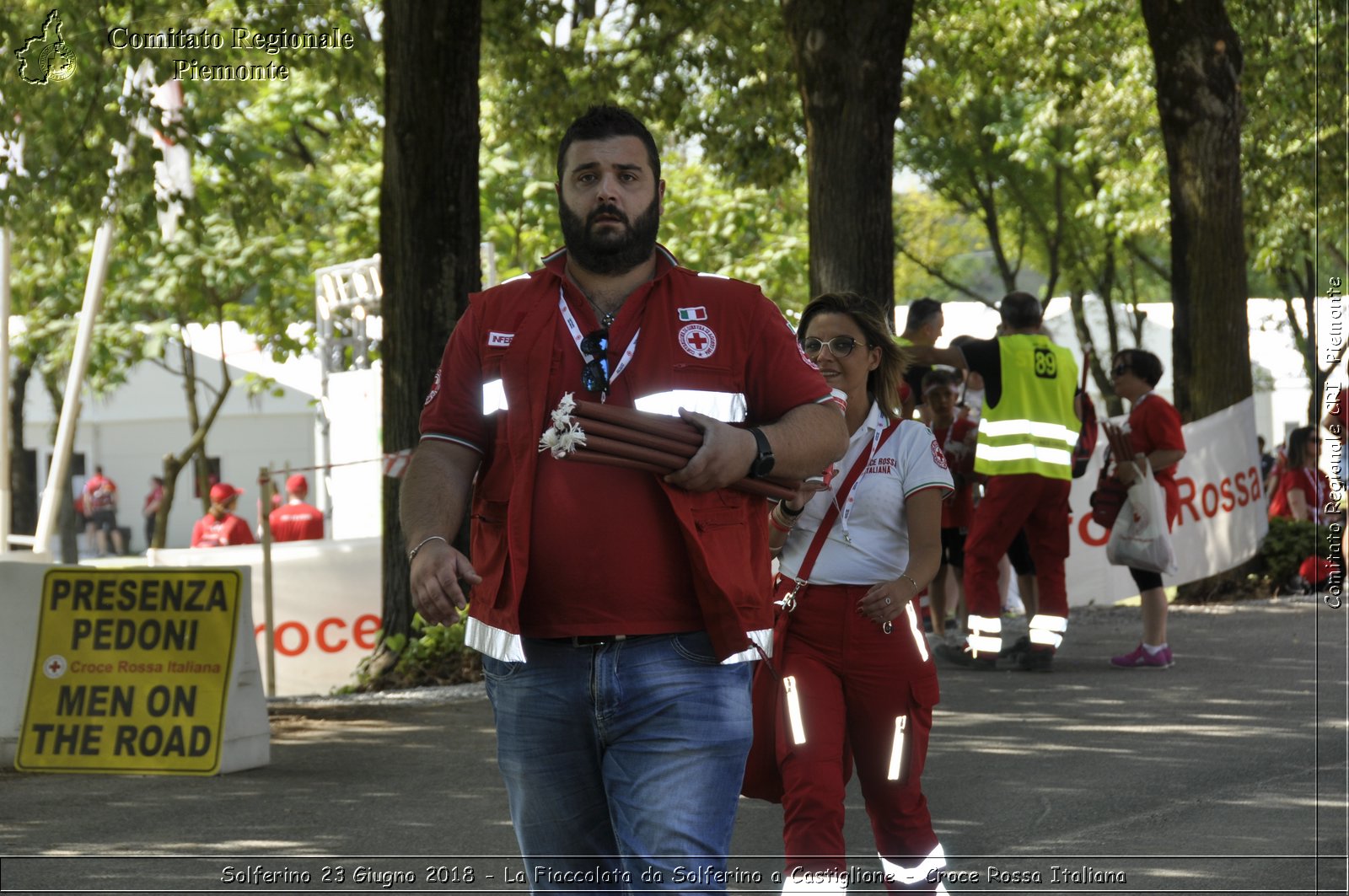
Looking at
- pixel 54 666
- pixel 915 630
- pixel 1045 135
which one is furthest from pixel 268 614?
pixel 1045 135

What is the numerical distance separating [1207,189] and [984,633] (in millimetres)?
6874

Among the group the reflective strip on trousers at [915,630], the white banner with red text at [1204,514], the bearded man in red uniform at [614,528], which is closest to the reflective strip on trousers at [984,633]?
the white banner with red text at [1204,514]

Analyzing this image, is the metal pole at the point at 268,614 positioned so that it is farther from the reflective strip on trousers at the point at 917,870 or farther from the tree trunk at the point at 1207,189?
the reflective strip on trousers at the point at 917,870

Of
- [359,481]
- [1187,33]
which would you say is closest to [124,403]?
[359,481]

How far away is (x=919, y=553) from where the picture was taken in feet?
16.8

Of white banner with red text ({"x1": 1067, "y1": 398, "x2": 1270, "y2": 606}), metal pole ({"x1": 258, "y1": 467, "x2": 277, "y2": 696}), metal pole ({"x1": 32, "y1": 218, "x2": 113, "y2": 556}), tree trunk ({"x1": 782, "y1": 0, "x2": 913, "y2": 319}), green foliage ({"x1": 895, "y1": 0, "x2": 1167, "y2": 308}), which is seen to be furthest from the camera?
green foliage ({"x1": 895, "y1": 0, "x2": 1167, "y2": 308})

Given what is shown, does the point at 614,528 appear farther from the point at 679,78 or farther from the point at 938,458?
the point at 679,78

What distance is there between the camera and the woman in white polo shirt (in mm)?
4781

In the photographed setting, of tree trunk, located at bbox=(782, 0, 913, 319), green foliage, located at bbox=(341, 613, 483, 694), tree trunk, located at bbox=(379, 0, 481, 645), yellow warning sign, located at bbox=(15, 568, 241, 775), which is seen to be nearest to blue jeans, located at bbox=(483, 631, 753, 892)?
yellow warning sign, located at bbox=(15, 568, 241, 775)

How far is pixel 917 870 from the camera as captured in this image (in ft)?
15.9

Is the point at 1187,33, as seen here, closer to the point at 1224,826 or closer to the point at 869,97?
the point at 869,97

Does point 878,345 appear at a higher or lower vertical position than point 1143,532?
higher

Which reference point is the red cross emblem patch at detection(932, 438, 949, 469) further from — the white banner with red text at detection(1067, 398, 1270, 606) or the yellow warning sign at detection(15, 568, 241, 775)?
the white banner with red text at detection(1067, 398, 1270, 606)

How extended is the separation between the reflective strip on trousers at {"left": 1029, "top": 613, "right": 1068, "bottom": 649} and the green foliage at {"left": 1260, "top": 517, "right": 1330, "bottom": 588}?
5.57 m
